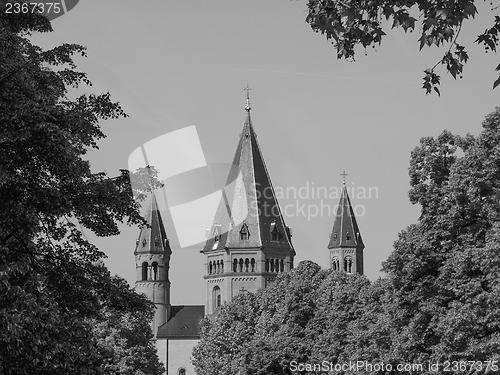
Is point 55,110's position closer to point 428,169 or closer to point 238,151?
point 428,169

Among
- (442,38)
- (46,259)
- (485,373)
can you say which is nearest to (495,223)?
(485,373)

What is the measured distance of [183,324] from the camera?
147500mm

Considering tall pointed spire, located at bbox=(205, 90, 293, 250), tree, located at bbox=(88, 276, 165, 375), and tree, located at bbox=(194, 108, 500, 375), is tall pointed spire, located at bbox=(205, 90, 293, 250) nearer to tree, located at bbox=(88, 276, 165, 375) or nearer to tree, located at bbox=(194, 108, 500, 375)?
tree, located at bbox=(88, 276, 165, 375)

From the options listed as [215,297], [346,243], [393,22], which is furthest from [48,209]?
[346,243]

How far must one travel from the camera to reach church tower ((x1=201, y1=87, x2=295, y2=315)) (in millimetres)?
130375

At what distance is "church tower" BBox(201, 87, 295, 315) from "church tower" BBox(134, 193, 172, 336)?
14.9 metres

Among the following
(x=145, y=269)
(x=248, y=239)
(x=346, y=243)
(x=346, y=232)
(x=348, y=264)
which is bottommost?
(x=348, y=264)

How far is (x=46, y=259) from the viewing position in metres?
20.9

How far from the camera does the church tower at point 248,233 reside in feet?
428

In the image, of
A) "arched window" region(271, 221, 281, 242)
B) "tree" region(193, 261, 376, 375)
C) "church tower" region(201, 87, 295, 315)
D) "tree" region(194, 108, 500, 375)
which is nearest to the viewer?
"tree" region(194, 108, 500, 375)

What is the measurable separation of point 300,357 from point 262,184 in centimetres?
7505

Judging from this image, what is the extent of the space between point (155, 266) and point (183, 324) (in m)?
9.62

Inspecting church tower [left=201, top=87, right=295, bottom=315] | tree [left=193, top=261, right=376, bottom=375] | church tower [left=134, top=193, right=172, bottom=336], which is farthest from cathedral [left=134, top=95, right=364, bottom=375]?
tree [left=193, top=261, right=376, bottom=375]

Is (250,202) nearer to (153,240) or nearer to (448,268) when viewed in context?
(153,240)
